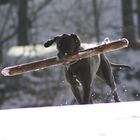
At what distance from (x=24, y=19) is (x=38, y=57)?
243 cm

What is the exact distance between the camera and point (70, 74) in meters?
6.84

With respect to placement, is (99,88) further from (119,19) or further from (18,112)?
(18,112)

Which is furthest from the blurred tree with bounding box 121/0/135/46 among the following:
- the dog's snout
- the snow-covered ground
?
the dog's snout

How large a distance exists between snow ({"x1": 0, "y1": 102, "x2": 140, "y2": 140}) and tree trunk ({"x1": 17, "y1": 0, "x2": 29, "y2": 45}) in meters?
20.0

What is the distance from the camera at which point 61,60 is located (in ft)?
21.1

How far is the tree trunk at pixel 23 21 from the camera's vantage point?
2494 cm

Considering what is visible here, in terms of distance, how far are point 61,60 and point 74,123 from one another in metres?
2.30

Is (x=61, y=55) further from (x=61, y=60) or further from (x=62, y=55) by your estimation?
(x=61, y=60)

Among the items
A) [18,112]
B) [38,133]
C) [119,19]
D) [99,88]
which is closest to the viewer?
[38,133]

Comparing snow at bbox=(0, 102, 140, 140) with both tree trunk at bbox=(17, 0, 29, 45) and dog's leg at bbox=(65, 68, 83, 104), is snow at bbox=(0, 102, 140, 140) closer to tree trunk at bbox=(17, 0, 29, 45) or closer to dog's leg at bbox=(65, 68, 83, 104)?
dog's leg at bbox=(65, 68, 83, 104)

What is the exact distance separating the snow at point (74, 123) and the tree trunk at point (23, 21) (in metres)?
20.0

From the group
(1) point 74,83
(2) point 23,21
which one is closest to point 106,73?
(1) point 74,83

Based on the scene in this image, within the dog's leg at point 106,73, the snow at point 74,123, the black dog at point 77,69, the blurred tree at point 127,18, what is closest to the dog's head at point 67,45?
the black dog at point 77,69

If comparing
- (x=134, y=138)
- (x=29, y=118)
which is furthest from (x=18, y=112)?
(x=134, y=138)
